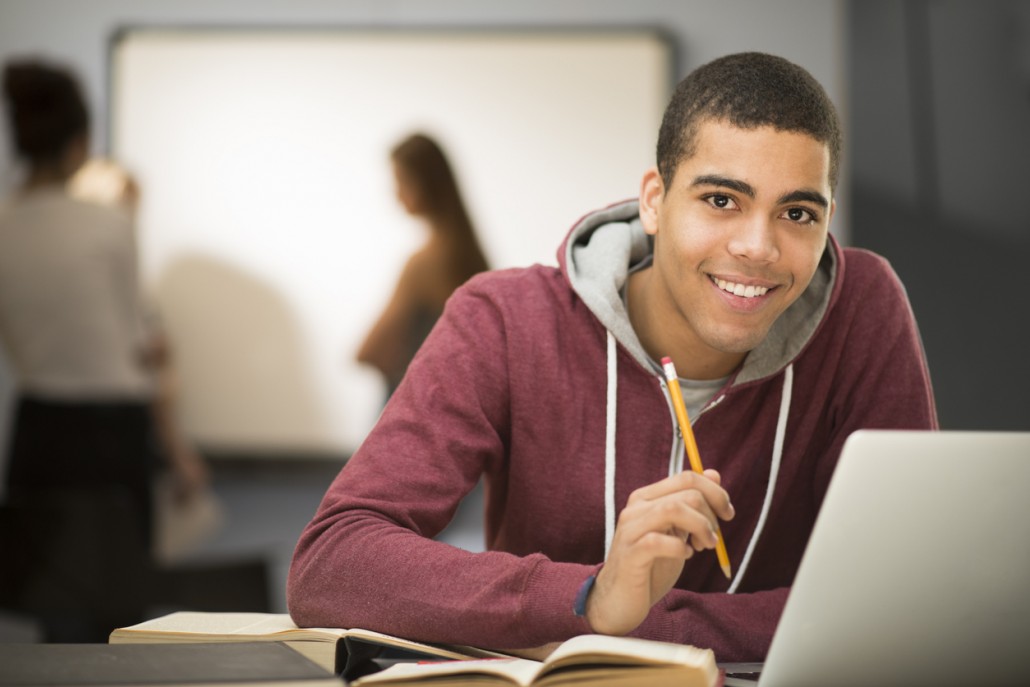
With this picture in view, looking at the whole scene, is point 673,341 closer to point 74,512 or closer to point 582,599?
point 582,599

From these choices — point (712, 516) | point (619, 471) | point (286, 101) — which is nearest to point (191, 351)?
point (286, 101)

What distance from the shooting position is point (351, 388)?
3.21 meters

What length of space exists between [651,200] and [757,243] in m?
0.20

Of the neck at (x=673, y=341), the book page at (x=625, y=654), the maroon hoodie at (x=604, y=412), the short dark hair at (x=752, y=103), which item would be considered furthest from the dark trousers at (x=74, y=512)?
the book page at (x=625, y=654)

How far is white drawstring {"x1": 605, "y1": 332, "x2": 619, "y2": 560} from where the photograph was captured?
3.96 feet

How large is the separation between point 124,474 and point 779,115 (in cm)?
188

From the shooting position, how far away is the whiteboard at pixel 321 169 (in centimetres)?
313

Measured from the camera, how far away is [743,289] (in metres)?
1.15

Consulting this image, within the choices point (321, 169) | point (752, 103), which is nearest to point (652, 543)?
point (752, 103)

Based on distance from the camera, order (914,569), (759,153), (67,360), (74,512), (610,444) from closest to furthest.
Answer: (914,569), (759,153), (610,444), (74,512), (67,360)

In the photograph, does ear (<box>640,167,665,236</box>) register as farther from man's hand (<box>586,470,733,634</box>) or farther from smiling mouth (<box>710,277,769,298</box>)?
man's hand (<box>586,470,733,634</box>)

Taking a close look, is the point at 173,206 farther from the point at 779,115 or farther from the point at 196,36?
the point at 779,115

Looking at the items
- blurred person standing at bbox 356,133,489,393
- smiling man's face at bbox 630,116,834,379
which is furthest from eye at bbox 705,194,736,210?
blurred person standing at bbox 356,133,489,393

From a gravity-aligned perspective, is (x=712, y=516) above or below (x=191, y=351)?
above
